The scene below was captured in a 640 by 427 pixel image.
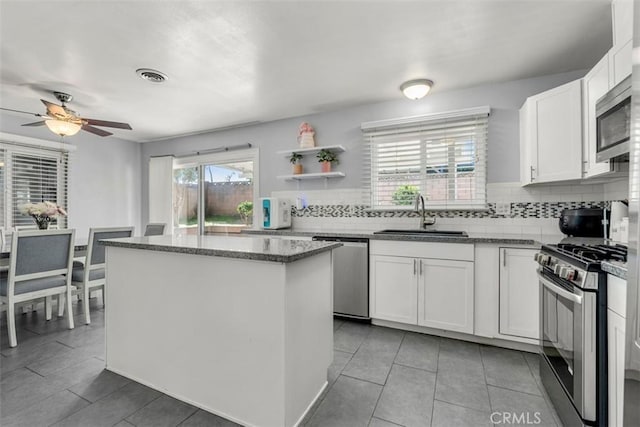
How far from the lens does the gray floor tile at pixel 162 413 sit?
59.4 inches

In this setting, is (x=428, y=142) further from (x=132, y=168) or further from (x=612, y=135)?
(x=132, y=168)

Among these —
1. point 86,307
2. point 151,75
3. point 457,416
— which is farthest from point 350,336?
point 151,75

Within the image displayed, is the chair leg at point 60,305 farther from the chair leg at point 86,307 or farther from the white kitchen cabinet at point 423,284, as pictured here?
the white kitchen cabinet at point 423,284

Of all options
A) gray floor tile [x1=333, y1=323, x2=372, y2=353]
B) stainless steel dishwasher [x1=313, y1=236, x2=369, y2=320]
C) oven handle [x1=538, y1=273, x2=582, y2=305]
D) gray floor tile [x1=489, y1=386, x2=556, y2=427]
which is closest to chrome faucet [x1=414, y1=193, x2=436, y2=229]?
stainless steel dishwasher [x1=313, y1=236, x2=369, y2=320]

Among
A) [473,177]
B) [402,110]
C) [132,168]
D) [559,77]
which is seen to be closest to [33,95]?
[132,168]

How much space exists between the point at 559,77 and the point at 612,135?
4.95 ft

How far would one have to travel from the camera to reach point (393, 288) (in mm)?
2697

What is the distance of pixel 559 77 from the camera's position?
2.66 meters

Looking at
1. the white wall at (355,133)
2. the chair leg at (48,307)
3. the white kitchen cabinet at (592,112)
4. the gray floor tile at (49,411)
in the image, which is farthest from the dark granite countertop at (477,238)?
the chair leg at (48,307)

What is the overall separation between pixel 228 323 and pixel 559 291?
5.55 ft

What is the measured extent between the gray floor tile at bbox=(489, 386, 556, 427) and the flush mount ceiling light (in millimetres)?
2489

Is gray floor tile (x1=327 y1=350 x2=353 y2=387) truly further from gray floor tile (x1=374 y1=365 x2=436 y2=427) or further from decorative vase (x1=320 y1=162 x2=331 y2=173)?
decorative vase (x1=320 y1=162 x2=331 y2=173)

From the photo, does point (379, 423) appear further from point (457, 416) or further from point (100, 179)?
point (100, 179)

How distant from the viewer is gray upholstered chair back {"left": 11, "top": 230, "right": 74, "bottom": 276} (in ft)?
7.81
